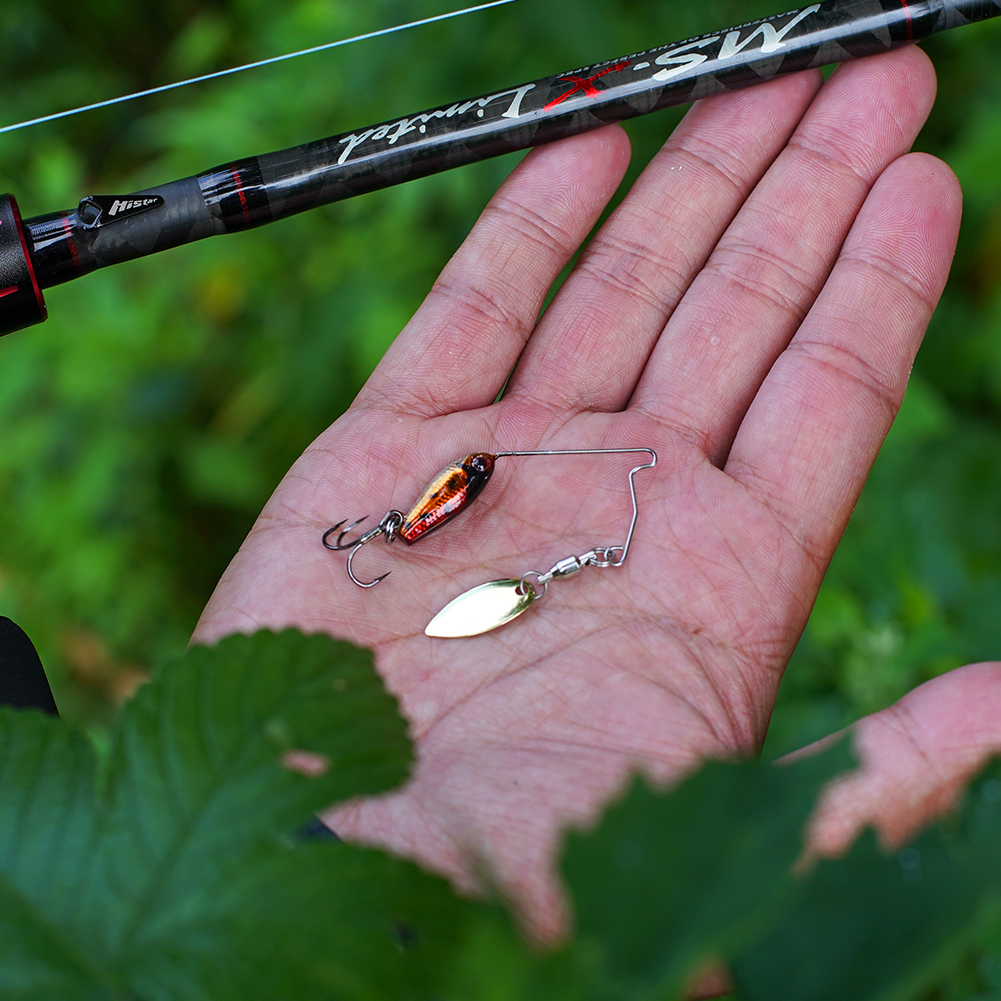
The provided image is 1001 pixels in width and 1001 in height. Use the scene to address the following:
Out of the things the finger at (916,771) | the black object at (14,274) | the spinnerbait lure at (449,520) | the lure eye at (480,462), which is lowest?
the finger at (916,771)

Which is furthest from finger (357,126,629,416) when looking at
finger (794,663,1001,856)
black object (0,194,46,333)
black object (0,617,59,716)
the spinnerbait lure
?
finger (794,663,1001,856)

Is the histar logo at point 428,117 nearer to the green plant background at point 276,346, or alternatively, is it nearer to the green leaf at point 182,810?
the green plant background at point 276,346

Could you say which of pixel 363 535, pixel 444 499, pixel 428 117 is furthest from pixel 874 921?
pixel 428 117

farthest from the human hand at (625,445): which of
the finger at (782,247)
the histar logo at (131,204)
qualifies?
the histar logo at (131,204)

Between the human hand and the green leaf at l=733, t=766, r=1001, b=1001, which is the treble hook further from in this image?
the green leaf at l=733, t=766, r=1001, b=1001

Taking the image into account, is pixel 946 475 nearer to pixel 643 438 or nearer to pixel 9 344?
pixel 643 438

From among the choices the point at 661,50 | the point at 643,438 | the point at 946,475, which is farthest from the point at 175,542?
the point at 946,475
